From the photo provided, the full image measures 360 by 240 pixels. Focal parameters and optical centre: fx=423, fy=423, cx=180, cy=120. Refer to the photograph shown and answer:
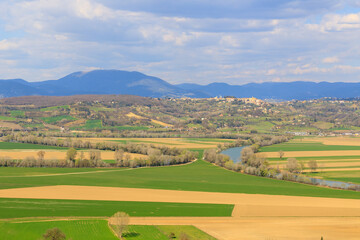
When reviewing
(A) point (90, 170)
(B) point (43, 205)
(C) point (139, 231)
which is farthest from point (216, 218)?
(A) point (90, 170)

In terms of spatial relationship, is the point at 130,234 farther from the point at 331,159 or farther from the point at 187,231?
the point at 331,159

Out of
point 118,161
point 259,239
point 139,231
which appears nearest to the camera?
point 259,239

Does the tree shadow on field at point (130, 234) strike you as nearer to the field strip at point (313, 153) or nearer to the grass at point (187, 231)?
the grass at point (187, 231)

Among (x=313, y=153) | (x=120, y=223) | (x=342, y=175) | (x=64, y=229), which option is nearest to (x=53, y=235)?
(x=64, y=229)

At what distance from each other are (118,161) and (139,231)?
199ft

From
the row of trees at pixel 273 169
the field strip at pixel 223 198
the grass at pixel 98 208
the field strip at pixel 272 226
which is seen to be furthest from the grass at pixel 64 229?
the row of trees at pixel 273 169

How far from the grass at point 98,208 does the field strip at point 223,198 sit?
90.8 inches

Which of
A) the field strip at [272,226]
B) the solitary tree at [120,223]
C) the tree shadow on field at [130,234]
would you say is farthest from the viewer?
the tree shadow on field at [130,234]

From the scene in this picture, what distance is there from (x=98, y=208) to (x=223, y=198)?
20.3m

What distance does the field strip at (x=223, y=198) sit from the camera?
58000mm

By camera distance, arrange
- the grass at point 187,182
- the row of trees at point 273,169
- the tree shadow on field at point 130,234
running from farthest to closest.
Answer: the row of trees at point 273,169 → the grass at point 187,182 → the tree shadow on field at point 130,234

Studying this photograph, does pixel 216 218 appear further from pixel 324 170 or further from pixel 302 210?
pixel 324 170

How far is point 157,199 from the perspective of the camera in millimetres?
65750

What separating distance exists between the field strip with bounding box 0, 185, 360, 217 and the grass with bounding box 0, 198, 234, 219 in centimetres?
231
